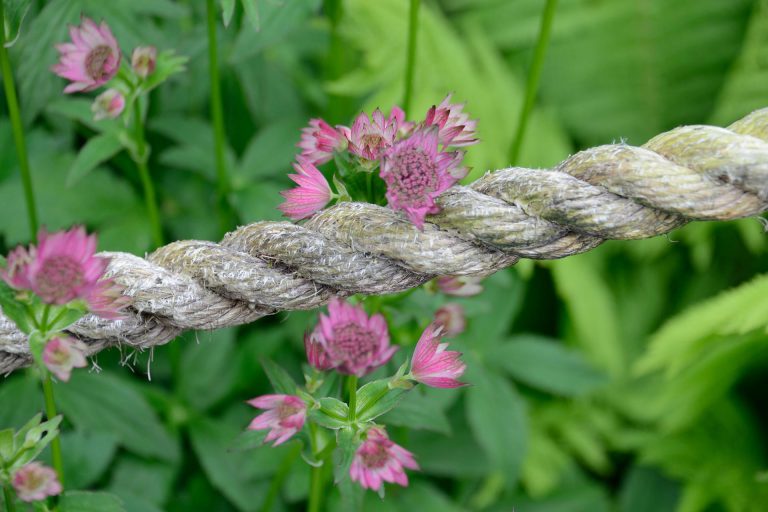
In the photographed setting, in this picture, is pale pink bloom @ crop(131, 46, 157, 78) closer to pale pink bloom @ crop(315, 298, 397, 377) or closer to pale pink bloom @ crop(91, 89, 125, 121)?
pale pink bloom @ crop(91, 89, 125, 121)

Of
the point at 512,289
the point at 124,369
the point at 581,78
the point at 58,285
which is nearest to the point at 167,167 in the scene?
the point at 124,369

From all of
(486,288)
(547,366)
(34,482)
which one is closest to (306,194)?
(34,482)

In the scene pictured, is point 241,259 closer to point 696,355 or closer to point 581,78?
point 696,355

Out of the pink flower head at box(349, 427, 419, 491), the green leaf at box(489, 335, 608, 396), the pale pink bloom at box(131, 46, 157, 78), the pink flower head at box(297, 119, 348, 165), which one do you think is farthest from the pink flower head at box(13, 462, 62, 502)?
the green leaf at box(489, 335, 608, 396)

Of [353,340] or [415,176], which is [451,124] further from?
[353,340]

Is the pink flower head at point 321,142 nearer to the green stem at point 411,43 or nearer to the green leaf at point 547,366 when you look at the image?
the green stem at point 411,43

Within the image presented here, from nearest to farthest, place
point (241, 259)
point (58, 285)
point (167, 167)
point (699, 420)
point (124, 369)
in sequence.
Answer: point (58, 285), point (241, 259), point (124, 369), point (167, 167), point (699, 420)
